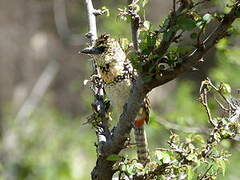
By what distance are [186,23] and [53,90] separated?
350 inches

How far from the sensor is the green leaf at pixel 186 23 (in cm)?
183

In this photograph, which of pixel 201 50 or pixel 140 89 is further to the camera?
pixel 140 89

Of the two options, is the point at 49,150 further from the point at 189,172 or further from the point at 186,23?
the point at 186,23

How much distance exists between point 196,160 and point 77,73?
872cm

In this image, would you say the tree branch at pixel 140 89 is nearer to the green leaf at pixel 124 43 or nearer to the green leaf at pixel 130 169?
the green leaf at pixel 130 169

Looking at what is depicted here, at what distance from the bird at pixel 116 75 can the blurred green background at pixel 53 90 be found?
152cm

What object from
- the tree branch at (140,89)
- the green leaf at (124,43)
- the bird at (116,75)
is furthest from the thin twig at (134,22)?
the bird at (116,75)

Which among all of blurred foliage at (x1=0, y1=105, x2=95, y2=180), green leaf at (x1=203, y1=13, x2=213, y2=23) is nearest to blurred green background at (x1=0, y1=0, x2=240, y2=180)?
blurred foliage at (x1=0, y1=105, x2=95, y2=180)

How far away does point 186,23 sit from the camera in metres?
1.84

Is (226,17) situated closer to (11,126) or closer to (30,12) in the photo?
(11,126)

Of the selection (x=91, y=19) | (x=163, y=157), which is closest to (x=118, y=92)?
(x=91, y=19)

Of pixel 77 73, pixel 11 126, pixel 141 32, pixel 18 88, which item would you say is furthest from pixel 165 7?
pixel 141 32

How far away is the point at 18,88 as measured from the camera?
1023cm

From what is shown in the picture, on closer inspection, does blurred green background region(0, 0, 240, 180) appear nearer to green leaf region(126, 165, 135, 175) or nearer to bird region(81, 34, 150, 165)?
bird region(81, 34, 150, 165)
